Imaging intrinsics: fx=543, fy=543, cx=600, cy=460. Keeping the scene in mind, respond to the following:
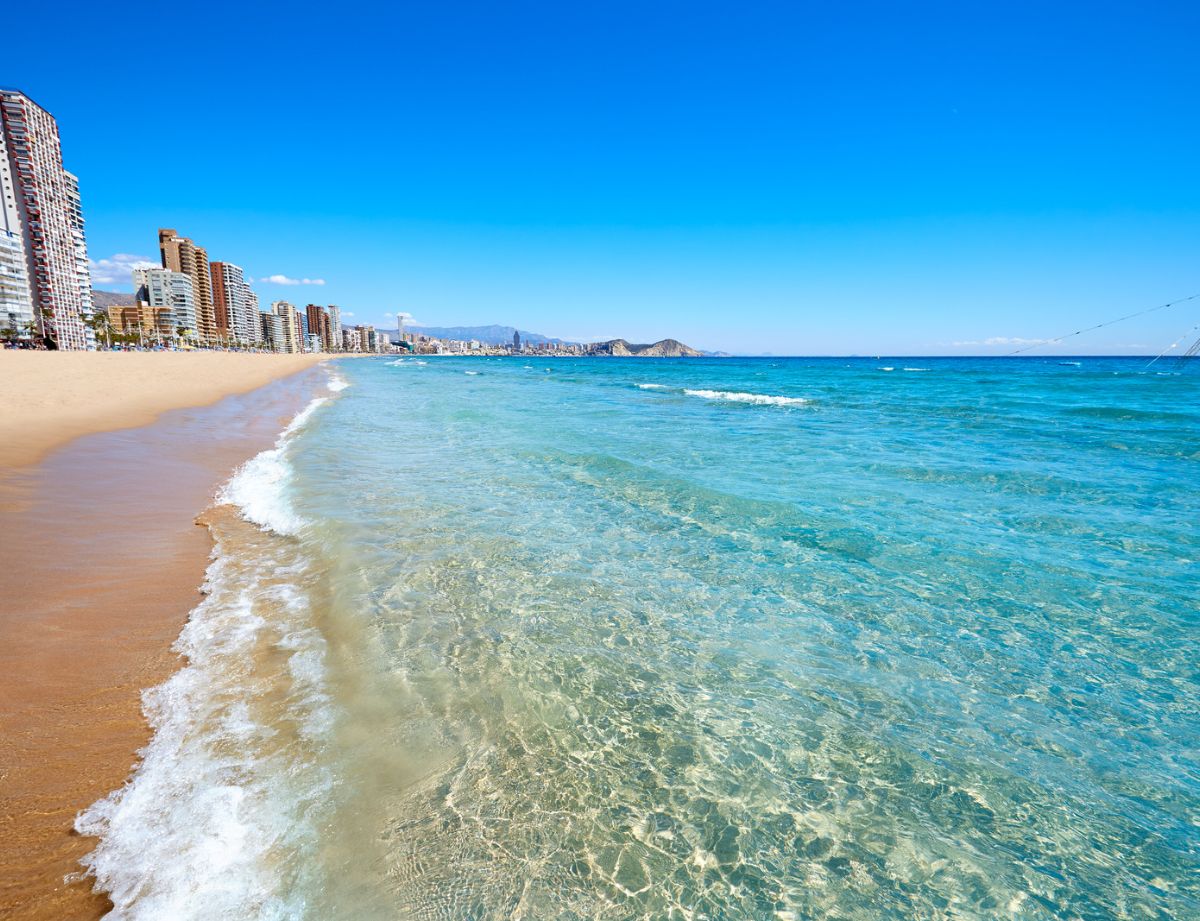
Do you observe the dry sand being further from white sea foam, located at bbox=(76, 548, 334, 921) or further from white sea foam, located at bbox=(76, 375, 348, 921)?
white sea foam, located at bbox=(76, 548, 334, 921)

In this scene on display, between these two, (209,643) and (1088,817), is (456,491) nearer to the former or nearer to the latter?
(209,643)

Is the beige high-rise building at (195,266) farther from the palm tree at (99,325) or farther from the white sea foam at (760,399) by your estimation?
the white sea foam at (760,399)

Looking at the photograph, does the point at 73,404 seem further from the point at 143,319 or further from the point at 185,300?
the point at 185,300

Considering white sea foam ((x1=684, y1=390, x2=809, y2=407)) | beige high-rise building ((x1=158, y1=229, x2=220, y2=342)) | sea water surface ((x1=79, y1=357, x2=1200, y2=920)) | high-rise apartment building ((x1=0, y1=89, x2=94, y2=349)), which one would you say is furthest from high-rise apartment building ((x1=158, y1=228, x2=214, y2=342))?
sea water surface ((x1=79, y1=357, x2=1200, y2=920))

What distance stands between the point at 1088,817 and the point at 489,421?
19.7 metres

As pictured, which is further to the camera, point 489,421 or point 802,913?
point 489,421

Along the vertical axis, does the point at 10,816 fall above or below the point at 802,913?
above

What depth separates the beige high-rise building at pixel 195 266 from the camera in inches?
6944

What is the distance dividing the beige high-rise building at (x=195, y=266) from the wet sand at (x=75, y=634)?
204m

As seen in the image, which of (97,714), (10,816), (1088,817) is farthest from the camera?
(97,714)

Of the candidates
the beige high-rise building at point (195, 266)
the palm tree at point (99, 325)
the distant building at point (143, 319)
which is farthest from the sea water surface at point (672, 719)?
the beige high-rise building at point (195, 266)

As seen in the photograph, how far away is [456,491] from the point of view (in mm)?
9984

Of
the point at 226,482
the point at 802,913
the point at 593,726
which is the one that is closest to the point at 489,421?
the point at 226,482

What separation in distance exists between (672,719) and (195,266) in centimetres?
22992
